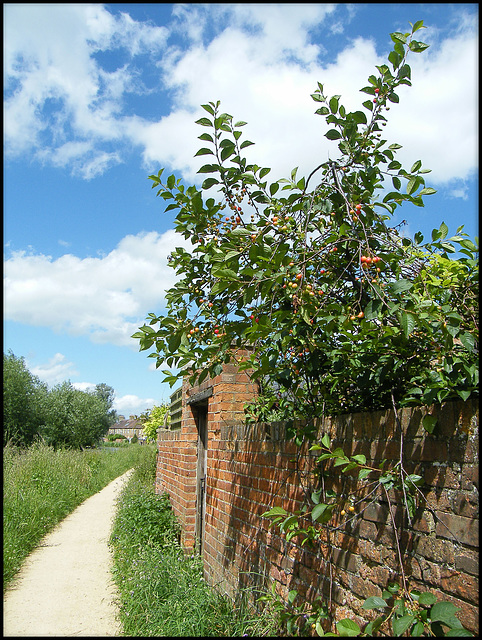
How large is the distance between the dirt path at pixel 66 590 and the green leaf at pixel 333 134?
4.71 m

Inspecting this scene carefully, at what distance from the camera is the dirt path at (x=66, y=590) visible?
16.8ft

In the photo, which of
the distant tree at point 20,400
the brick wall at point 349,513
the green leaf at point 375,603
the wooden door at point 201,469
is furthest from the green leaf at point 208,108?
the distant tree at point 20,400

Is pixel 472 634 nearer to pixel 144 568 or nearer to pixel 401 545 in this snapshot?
pixel 401 545

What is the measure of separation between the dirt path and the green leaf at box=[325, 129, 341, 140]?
15.4ft

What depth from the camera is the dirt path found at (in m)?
5.11

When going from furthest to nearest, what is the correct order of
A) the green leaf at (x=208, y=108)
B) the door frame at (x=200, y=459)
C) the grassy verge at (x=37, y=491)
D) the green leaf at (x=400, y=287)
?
the grassy verge at (x=37, y=491) < the door frame at (x=200, y=459) < the green leaf at (x=208, y=108) < the green leaf at (x=400, y=287)

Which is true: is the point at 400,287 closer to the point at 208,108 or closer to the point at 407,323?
the point at 407,323

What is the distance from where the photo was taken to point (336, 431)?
9.68 feet

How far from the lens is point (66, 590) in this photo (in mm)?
6438

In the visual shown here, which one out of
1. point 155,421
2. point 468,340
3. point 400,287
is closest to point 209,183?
point 400,287

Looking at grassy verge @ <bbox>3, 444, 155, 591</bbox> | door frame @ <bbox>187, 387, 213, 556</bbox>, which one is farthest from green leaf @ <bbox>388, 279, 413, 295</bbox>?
grassy verge @ <bbox>3, 444, 155, 591</bbox>

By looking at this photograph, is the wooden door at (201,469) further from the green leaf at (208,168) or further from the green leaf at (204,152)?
the green leaf at (204,152)

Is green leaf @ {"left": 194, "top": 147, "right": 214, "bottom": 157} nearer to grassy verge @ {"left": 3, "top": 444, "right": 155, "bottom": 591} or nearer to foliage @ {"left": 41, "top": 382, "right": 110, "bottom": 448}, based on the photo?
grassy verge @ {"left": 3, "top": 444, "right": 155, "bottom": 591}

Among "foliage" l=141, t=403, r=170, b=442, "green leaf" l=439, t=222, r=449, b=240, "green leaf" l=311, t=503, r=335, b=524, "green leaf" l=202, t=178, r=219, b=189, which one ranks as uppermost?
"green leaf" l=202, t=178, r=219, b=189
